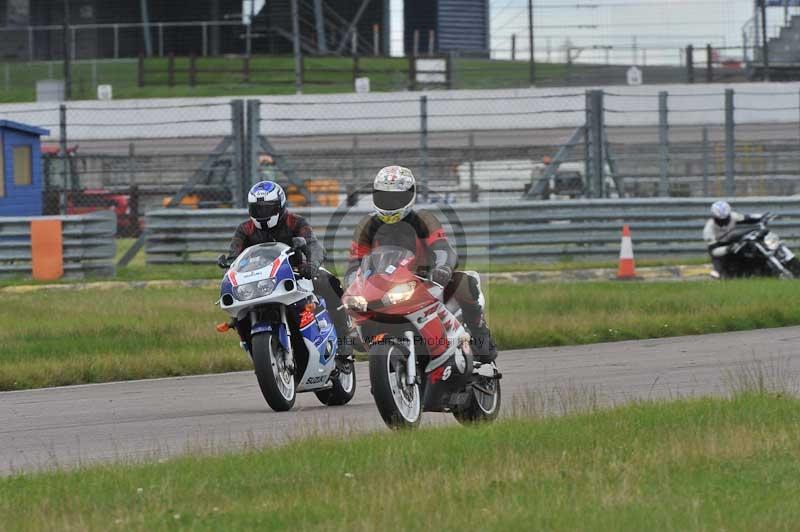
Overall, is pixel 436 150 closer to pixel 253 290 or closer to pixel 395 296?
pixel 253 290

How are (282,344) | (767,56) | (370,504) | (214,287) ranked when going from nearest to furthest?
(370,504), (282,344), (214,287), (767,56)

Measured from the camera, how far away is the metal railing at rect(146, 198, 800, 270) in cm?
2266

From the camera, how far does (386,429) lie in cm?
867

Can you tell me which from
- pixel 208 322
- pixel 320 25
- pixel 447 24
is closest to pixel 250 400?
pixel 208 322

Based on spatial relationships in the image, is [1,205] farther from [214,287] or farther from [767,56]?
[767,56]

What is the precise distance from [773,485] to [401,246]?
307 cm

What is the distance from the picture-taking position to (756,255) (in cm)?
1941

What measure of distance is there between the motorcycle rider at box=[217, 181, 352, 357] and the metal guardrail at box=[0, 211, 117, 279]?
A: 11.4 m

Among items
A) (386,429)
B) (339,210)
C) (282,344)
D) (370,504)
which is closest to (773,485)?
(370,504)

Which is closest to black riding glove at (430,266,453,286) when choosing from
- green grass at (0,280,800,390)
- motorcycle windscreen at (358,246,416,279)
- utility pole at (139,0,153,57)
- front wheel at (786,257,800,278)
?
motorcycle windscreen at (358,246,416,279)

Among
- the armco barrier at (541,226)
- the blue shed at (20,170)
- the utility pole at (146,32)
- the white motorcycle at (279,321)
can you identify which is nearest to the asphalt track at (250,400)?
the white motorcycle at (279,321)

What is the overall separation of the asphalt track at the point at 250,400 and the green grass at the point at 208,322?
51 cm

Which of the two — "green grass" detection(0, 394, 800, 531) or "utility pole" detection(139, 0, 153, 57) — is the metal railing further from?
"utility pole" detection(139, 0, 153, 57)

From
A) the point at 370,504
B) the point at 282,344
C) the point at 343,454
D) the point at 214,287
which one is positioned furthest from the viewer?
the point at 214,287
